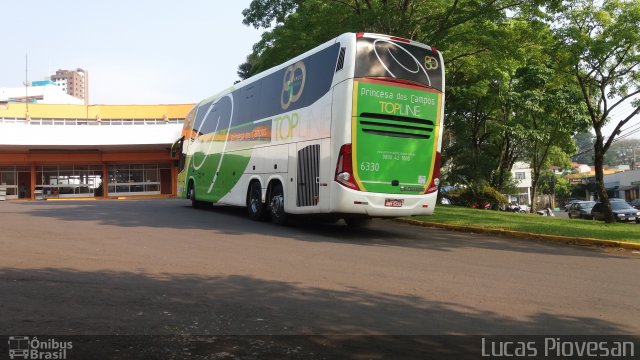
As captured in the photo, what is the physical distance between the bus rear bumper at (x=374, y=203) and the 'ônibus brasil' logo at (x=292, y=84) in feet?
9.37

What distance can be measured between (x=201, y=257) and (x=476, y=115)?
81.8 feet

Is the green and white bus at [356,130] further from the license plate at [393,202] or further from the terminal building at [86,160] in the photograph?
the terminal building at [86,160]

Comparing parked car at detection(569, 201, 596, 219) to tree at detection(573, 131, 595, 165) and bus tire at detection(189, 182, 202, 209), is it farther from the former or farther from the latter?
bus tire at detection(189, 182, 202, 209)

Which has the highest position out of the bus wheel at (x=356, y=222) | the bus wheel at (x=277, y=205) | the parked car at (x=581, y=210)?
the bus wheel at (x=277, y=205)

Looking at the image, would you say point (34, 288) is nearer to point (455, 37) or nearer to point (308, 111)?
point (308, 111)

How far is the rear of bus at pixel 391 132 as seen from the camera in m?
10.8

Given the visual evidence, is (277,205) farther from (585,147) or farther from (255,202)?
(585,147)

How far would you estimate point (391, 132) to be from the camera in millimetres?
11141

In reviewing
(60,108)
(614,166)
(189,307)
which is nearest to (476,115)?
(189,307)

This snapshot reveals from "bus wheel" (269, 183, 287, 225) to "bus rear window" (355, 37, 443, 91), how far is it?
12.8 feet

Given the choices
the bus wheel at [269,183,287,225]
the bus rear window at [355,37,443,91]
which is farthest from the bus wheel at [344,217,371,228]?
the bus rear window at [355,37,443,91]

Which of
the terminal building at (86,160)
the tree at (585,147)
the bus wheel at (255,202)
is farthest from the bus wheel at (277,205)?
the terminal building at (86,160)

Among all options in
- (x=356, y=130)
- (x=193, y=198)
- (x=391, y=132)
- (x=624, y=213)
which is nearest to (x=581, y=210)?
(x=624, y=213)

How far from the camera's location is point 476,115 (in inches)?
1180
